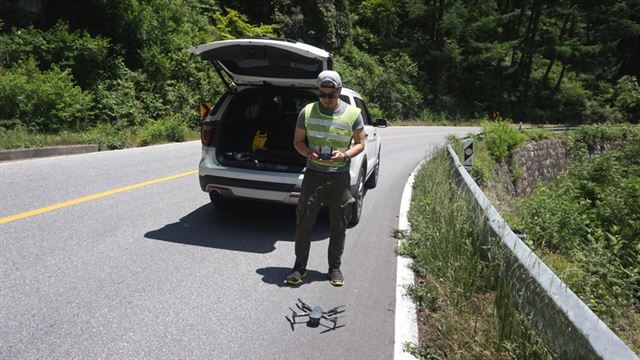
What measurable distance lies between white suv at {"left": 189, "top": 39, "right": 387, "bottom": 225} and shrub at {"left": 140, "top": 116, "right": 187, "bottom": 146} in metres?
8.33

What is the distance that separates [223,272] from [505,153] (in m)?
13.8

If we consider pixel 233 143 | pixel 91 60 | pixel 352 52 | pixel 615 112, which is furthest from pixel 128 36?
pixel 615 112

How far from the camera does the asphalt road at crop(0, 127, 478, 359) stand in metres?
3.60

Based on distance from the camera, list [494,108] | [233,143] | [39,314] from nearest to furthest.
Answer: [39,314] < [233,143] < [494,108]

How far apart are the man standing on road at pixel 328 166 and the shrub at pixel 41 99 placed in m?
11.1

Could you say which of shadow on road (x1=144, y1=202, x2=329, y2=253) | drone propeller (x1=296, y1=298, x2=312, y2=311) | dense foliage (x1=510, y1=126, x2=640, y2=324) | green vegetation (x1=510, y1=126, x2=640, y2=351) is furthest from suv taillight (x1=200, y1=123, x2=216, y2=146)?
dense foliage (x1=510, y1=126, x2=640, y2=324)

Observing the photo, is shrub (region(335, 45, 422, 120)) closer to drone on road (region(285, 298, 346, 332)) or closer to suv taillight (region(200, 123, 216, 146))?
suv taillight (region(200, 123, 216, 146))

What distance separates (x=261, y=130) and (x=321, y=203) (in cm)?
307

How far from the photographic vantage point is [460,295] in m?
4.33

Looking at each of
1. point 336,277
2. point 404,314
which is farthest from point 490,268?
point 336,277

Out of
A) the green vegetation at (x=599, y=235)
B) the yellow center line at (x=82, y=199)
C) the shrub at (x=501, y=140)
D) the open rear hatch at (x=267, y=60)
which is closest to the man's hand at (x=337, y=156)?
the open rear hatch at (x=267, y=60)

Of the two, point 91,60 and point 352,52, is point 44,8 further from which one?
point 352,52

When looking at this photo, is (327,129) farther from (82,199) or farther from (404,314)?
(82,199)

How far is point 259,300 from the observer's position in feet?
14.5
